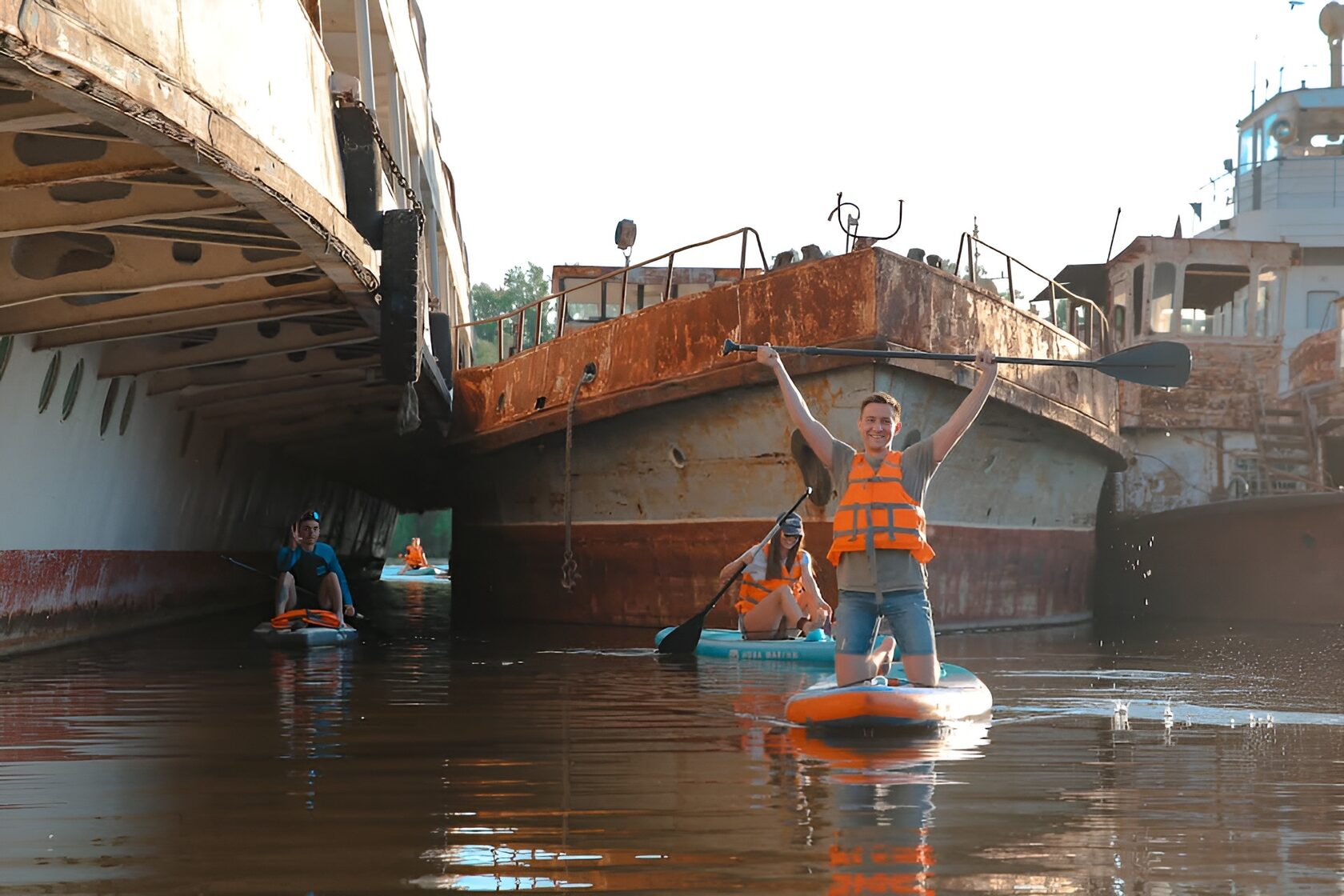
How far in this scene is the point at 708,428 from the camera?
12.4 metres

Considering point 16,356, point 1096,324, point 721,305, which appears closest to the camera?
point 16,356

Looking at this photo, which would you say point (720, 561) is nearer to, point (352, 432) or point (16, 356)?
point (16, 356)

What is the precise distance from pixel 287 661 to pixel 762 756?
557 cm

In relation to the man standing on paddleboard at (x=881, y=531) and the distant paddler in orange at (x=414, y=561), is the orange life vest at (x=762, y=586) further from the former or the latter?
the distant paddler in orange at (x=414, y=561)

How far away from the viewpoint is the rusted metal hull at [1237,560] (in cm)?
1581

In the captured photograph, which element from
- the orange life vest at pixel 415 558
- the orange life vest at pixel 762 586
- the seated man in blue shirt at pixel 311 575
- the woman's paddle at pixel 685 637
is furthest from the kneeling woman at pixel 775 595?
the orange life vest at pixel 415 558

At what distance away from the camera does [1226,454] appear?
1864 cm

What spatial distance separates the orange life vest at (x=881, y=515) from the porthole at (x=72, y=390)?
6.27 meters

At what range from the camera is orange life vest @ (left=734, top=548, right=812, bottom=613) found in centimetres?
1042

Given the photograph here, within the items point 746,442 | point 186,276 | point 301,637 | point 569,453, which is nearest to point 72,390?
point 301,637

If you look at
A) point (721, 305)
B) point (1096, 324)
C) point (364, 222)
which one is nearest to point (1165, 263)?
point (1096, 324)

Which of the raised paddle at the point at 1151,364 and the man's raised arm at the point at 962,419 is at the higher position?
the raised paddle at the point at 1151,364

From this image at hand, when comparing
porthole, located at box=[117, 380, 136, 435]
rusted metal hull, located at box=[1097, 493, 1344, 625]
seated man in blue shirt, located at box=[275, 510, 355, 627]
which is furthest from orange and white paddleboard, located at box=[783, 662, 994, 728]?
rusted metal hull, located at box=[1097, 493, 1344, 625]

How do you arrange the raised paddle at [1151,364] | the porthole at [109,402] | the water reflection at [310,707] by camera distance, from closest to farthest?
the water reflection at [310,707]
the raised paddle at [1151,364]
the porthole at [109,402]
